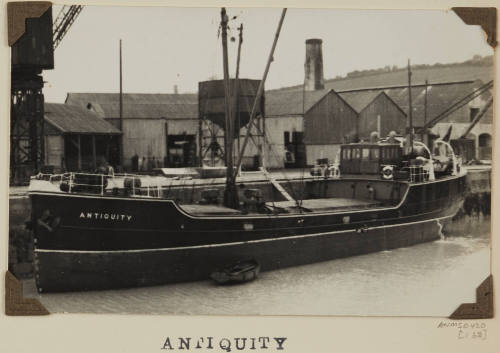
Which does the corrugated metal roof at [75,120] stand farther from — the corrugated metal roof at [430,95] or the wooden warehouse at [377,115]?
the wooden warehouse at [377,115]

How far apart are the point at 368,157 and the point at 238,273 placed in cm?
735

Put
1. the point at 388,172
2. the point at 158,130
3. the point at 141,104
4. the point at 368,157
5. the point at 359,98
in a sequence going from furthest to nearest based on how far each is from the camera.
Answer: the point at 359,98 → the point at 158,130 → the point at 141,104 → the point at 368,157 → the point at 388,172

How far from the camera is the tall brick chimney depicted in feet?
39.7

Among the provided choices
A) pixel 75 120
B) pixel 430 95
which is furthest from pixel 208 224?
pixel 430 95

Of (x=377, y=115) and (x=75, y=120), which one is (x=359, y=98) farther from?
(x=75, y=120)

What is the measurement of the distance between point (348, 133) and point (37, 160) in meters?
15.5

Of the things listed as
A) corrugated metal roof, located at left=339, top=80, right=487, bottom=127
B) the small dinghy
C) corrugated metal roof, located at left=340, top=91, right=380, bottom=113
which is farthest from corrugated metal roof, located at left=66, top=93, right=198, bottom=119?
corrugated metal roof, located at left=340, top=91, right=380, bottom=113

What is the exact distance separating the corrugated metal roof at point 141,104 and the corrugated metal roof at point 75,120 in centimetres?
33

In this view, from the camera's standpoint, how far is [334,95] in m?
23.0

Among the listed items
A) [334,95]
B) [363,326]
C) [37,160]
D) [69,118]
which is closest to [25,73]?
[37,160]

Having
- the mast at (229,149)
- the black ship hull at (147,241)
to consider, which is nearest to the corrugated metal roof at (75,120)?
the black ship hull at (147,241)

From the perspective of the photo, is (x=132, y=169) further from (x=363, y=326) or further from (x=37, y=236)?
(x=363, y=326)

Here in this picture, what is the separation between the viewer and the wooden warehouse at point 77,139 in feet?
43.9

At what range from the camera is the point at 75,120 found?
15.5 metres
